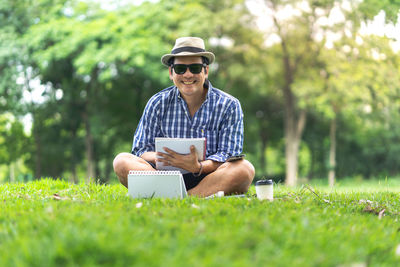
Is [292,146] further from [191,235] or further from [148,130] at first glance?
[191,235]

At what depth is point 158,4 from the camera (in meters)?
17.8

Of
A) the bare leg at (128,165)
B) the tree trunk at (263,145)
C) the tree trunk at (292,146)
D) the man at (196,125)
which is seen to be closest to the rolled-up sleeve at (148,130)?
the man at (196,125)

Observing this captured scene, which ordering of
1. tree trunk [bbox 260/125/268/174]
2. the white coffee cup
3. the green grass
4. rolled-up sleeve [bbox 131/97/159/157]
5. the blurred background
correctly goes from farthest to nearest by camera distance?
tree trunk [bbox 260/125/268/174], the blurred background, rolled-up sleeve [bbox 131/97/159/157], the white coffee cup, the green grass

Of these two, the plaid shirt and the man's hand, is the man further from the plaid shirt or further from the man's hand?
the man's hand

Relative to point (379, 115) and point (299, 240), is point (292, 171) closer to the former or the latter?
point (379, 115)

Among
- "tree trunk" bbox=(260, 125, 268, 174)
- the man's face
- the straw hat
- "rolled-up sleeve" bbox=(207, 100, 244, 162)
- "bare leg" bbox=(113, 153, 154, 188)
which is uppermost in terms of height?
the straw hat

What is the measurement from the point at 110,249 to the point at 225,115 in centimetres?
315

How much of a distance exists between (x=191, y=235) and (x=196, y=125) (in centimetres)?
270

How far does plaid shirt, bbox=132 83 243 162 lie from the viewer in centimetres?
512

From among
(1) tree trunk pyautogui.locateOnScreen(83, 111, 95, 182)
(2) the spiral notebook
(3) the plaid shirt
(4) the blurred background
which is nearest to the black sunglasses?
(3) the plaid shirt

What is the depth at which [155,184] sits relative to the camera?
435 cm

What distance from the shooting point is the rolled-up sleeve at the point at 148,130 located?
525 centimetres

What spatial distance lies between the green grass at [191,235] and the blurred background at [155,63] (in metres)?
12.0

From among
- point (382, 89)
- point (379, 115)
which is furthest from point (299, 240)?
point (379, 115)
